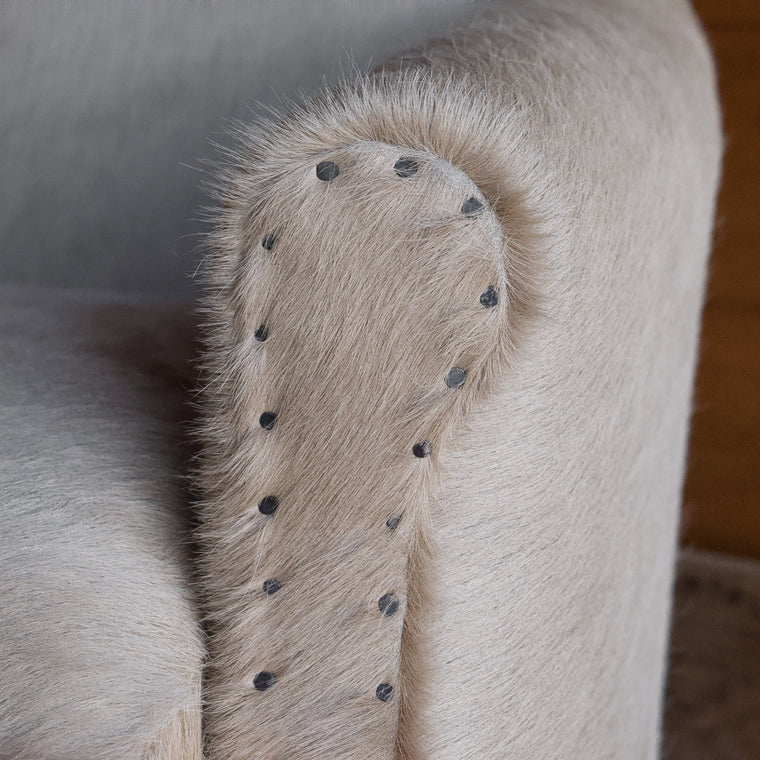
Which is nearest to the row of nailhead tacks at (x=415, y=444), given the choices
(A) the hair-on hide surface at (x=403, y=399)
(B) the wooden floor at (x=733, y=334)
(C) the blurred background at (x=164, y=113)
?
(A) the hair-on hide surface at (x=403, y=399)

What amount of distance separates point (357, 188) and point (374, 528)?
5.1 inches

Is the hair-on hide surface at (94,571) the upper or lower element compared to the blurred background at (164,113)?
lower

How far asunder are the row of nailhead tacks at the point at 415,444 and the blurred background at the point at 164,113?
14.2 inches

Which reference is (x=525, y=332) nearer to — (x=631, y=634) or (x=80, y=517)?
(x=80, y=517)

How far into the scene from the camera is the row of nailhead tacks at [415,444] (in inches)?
12.6

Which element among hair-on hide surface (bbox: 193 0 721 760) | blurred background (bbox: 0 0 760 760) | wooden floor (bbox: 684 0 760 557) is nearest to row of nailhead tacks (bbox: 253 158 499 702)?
hair-on hide surface (bbox: 193 0 721 760)

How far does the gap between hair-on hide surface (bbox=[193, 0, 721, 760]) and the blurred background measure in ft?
1.09

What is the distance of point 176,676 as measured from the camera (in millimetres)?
331

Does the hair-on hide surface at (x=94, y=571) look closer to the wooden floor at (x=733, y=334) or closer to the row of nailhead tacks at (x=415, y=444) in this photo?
the row of nailhead tacks at (x=415, y=444)

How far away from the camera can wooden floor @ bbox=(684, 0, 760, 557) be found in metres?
1.15

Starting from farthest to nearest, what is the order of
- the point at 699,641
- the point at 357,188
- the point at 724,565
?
the point at 724,565
the point at 699,641
the point at 357,188

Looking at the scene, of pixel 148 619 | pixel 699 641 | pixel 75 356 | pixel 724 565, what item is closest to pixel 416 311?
pixel 148 619

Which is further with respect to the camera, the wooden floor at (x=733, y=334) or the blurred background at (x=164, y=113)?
the wooden floor at (x=733, y=334)

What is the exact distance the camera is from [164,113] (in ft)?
2.81
